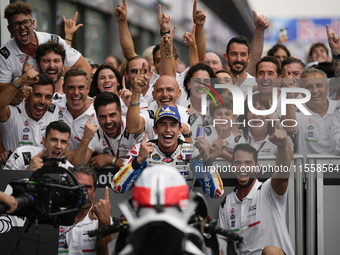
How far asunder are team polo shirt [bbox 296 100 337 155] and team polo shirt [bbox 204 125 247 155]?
0.63m

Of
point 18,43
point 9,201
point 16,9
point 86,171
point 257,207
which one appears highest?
point 16,9

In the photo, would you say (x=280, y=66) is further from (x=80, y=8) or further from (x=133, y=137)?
(x=80, y=8)

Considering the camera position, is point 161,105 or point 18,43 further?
point 18,43

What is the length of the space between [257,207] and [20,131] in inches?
115

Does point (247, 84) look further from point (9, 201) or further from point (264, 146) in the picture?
point (9, 201)

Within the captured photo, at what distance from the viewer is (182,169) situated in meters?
6.10

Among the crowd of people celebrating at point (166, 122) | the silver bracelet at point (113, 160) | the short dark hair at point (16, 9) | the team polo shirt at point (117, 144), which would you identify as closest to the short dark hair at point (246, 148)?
the crowd of people celebrating at point (166, 122)

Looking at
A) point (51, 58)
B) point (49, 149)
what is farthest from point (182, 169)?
point (51, 58)

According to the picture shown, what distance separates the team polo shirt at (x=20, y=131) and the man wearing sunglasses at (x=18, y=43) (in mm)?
420

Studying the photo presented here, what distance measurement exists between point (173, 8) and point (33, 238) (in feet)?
34.8

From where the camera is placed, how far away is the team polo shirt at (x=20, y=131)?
721 cm

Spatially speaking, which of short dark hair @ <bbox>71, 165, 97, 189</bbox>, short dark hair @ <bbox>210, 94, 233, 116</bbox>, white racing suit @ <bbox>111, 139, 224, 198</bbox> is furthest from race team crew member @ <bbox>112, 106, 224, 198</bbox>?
short dark hair @ <bbox>210, 94, 233, 116</bbox>

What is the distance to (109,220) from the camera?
5.75m

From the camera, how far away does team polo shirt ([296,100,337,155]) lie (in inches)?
263
